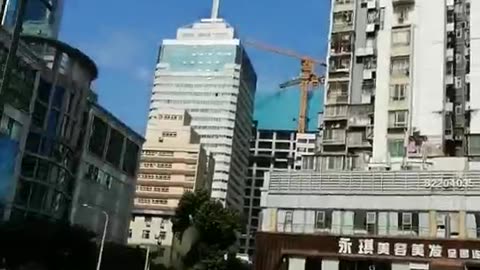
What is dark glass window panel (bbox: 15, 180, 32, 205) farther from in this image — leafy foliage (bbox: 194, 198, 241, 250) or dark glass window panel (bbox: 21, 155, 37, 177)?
leafy foliage (bbox: 194, 198, 241, 250)

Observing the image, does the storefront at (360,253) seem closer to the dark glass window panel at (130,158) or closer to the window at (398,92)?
the window at (398,92)

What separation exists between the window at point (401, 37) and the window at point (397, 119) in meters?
5.40

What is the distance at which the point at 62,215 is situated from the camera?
57094mm

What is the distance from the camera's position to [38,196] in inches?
2098

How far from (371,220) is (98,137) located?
116ft

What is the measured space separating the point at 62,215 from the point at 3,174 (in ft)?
33.0

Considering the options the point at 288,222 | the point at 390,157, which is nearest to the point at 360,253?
the point at 288,222

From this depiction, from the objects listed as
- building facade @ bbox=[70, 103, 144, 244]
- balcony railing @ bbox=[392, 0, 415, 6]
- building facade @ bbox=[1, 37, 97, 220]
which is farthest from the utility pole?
building facade @ bbox=[70, 103, 144, 244]

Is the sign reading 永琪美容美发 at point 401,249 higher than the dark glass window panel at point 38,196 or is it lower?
lower

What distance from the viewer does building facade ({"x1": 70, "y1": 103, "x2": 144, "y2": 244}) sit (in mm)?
61281

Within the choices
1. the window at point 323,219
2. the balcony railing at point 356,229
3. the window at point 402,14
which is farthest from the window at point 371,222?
the window at point 402,14

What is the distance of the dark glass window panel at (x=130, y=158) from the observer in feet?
238

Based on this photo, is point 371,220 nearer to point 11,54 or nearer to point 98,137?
point 11,54

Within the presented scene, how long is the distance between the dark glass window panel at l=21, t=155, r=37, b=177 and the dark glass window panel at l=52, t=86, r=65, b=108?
5.69 meters
